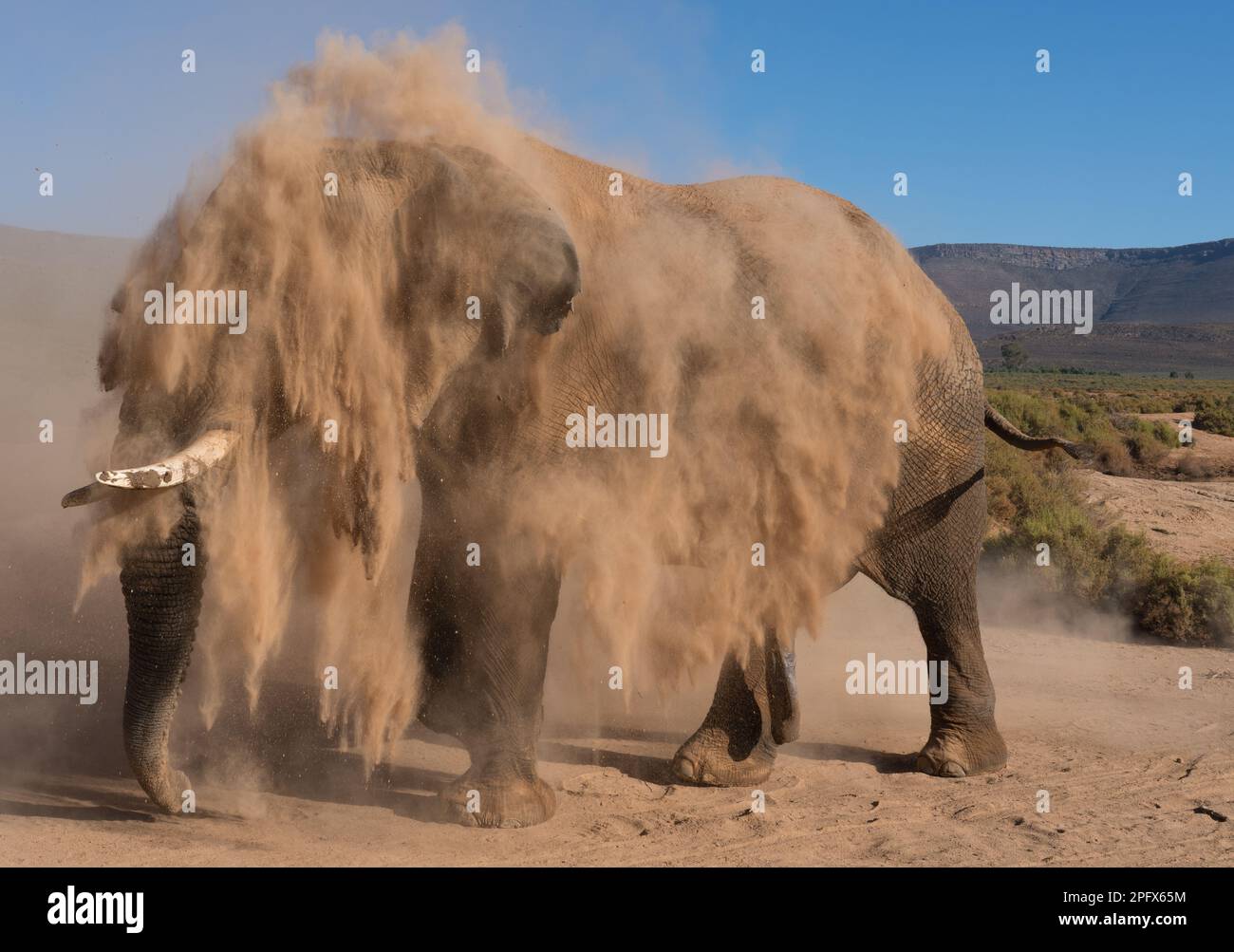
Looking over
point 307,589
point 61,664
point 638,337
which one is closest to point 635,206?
point 638,337

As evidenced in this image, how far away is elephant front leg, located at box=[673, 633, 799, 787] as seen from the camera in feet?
24.9

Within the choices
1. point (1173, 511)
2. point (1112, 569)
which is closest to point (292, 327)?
point (1112, 569)

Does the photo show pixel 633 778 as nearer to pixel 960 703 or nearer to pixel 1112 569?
pixel 960 703

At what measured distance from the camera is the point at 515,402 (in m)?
6.29

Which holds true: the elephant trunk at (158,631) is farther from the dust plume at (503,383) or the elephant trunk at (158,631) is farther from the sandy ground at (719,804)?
the sandy ground at (719,804)

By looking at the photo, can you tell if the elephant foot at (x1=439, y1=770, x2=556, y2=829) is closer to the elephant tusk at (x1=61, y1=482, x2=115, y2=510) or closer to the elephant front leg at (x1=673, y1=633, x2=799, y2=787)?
the elephant front leg at (x1=673, y1=633, x2=799, y2=787)

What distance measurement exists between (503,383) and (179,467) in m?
1.87

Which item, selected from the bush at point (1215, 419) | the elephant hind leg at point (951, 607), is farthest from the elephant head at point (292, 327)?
the bush at point (1215, 419)

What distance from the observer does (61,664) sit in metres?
8.81

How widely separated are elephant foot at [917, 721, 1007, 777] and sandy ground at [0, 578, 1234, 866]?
0.37 feet

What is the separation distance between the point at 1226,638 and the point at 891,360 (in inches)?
282

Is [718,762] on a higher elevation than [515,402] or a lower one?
lower

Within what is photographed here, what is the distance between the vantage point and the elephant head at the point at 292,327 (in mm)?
5250

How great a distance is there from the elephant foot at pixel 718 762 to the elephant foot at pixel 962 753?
3.75ft
